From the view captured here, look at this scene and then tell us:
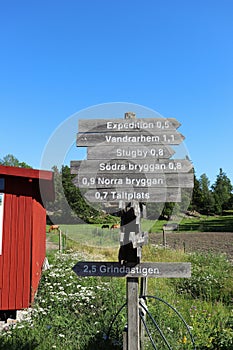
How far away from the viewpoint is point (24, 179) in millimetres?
7730

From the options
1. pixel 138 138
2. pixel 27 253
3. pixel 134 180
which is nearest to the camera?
pixel 134 180

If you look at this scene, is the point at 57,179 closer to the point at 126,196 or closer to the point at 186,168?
the point at 126,196

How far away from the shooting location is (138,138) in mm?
3818

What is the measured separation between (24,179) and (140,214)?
438cm

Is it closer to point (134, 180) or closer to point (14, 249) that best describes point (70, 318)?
point (14, 249)

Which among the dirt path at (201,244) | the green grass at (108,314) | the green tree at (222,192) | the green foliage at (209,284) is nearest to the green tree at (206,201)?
the green tree at (222,192)

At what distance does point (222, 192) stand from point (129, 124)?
62756 millimetres

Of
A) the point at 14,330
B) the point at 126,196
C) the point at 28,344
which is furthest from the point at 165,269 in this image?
the point at 14,330

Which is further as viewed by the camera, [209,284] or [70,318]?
[209,284]

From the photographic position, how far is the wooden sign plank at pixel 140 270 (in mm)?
3916

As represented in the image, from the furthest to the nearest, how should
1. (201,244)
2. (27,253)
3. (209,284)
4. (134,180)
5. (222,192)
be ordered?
1. (222,192)
2. (201,244)
3. (209,284)
4. (27,253)
5. (134,180)

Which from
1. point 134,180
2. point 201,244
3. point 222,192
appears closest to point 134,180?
point 134,180

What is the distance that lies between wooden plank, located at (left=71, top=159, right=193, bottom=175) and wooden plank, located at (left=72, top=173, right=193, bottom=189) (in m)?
0.04

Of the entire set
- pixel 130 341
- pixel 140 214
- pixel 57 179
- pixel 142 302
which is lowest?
pixel 130 341
